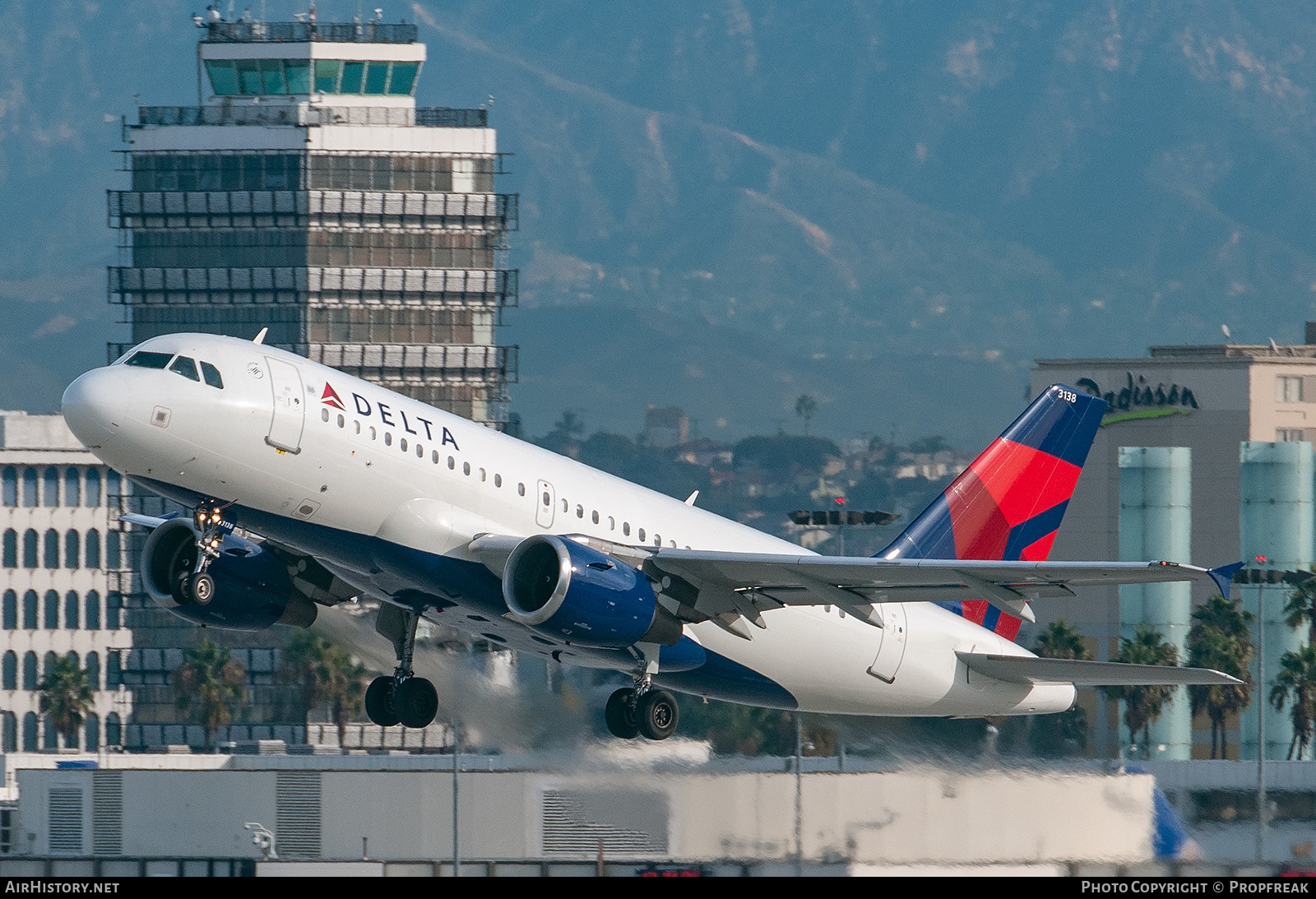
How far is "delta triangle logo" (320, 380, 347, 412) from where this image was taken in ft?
129

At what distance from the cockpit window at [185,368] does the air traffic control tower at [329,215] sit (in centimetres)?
11840

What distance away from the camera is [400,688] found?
4556 cm

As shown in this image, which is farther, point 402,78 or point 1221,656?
point 402,78

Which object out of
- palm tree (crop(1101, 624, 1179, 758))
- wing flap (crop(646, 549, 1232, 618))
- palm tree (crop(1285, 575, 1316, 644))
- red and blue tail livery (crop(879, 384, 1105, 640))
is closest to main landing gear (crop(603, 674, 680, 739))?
wing flap (crop(646, 549, 1232, 618))

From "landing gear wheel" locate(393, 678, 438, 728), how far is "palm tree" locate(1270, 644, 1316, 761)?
2831 inches

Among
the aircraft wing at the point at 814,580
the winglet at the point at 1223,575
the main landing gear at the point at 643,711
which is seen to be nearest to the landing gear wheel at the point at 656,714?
the main landing gear at the point at 643,711

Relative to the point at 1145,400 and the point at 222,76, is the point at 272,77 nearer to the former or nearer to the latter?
the point at 222,76

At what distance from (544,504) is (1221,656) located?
253ft

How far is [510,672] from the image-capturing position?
176ft

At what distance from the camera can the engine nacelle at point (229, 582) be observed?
43.0 metres

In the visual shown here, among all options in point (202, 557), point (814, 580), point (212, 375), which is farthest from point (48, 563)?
point (212, 375)

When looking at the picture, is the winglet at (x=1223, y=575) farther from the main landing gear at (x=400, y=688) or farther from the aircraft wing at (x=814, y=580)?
the main landing gear at (x=400, y=688)

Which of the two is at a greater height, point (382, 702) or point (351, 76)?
point (351, 76)

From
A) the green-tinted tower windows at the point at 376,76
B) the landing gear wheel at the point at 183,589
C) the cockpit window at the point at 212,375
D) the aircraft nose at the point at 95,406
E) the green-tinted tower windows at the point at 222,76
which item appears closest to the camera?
the aircraft nose at the point at 95,406
